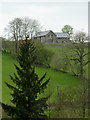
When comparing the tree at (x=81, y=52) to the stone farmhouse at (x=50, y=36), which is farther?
the stone farmhouse at (x=50, y=36)

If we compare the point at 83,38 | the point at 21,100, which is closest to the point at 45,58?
the point at 83,38

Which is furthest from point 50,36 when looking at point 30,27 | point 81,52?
point 81,52

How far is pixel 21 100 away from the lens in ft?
24.1

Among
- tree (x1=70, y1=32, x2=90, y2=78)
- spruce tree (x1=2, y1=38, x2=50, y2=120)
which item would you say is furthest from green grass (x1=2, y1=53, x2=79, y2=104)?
spruce tree (x1=2, y1=38, x2=50, y2=120)

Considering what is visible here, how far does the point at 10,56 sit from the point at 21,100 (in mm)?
14249

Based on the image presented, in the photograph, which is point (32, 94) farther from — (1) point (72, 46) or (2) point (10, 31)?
(2) point (10, 31)

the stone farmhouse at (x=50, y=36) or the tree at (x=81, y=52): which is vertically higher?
the stone farmhouse at (x=50, y=36)

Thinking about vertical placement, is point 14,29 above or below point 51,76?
above

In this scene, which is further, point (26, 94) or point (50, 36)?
point (50, 36)

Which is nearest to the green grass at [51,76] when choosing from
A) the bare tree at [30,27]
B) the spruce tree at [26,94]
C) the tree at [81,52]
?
the tree at [81,52]

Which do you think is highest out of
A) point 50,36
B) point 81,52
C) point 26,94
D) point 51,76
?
point 50,36

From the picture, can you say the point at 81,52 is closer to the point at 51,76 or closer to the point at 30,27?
the point at 51,76

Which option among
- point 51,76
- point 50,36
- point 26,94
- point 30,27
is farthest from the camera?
point 50,36

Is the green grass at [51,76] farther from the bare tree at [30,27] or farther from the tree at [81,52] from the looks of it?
the bare tree at [30,27]
